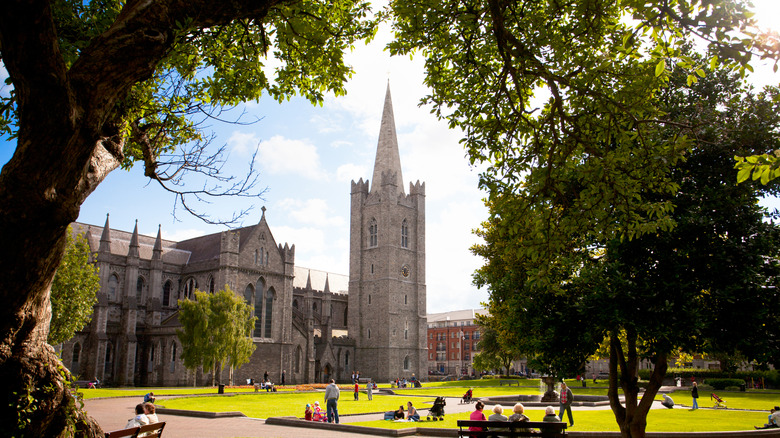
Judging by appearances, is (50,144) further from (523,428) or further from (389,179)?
(389,179)

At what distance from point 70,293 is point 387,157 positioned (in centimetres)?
5028

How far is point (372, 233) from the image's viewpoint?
2953 inches

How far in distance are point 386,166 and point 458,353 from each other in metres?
55.6

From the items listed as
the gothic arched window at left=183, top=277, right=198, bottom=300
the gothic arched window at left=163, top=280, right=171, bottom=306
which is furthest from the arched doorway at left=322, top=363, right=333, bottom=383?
the gothic arched window at left=163, top=280, right=171, bottom=306

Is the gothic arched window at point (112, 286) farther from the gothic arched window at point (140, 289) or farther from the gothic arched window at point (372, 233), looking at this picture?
the gothic arched window at point (372, 233)

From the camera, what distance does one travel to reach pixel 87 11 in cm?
919

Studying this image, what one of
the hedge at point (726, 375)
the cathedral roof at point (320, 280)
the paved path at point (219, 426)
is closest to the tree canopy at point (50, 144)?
the paved path at point (219, 426)

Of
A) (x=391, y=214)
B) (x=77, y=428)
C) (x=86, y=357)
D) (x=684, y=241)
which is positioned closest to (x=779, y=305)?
(x=684, y=241)

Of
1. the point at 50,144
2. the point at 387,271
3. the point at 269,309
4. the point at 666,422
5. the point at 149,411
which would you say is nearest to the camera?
the point at 50,144

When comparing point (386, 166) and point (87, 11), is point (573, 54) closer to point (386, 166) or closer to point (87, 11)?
point (87, 11)

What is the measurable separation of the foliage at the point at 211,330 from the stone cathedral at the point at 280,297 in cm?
304

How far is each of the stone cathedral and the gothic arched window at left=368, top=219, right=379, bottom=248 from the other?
0.61 ft

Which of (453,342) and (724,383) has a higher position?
(453,342)

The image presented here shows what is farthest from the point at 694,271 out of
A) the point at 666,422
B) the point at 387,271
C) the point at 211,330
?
the point at 387,271
